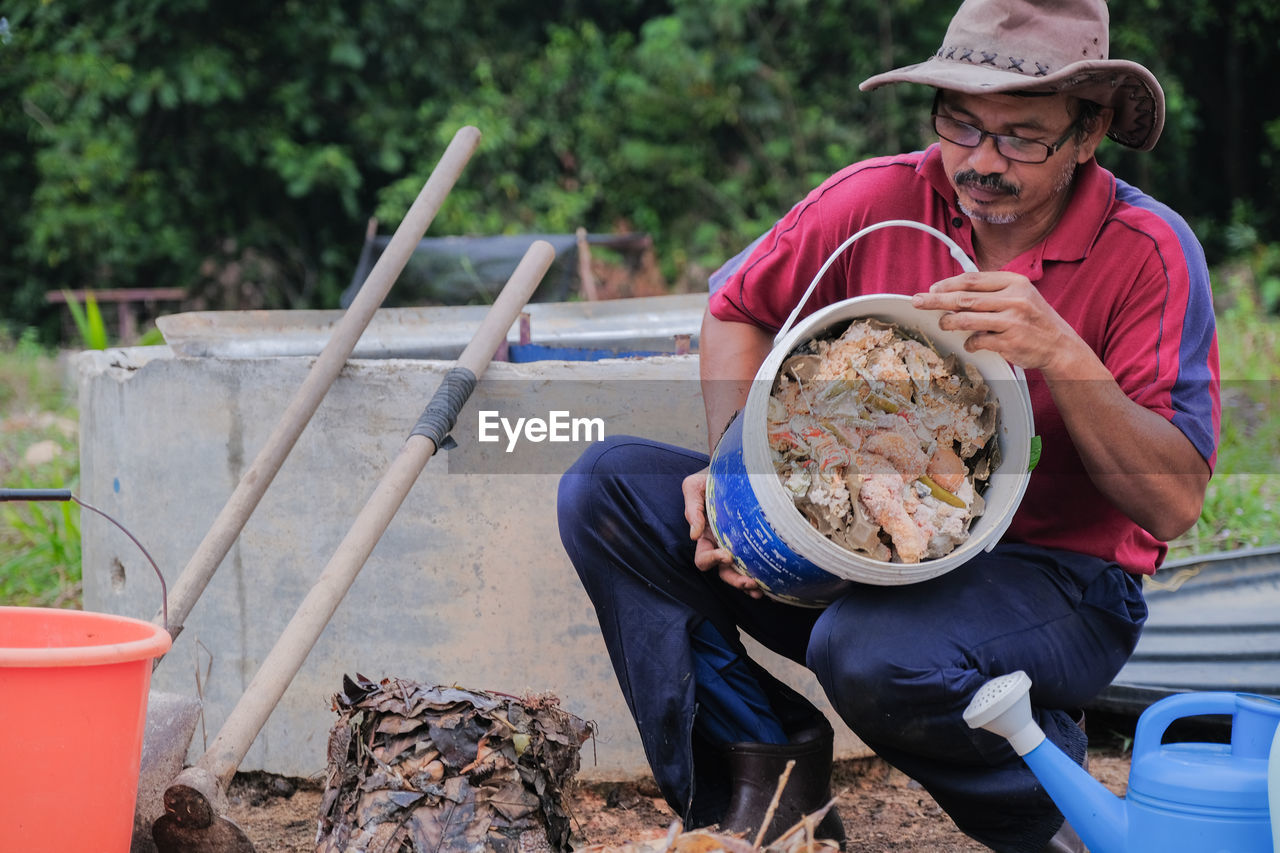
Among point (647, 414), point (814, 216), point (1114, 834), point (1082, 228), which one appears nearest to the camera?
point (1114, 834)

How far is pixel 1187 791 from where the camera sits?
142 cm

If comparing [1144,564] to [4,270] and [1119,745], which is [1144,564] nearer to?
[1119,745]

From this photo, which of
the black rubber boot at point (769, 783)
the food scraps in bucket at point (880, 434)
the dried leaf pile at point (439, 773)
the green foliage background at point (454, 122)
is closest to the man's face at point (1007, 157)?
the food scraps in bucket at point (880, 434)

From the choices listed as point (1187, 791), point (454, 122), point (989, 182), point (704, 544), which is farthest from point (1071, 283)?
point (454, 122)

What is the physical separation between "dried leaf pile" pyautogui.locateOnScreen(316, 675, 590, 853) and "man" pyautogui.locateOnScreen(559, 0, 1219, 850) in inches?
9.6

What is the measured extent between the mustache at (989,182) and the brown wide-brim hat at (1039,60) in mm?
129

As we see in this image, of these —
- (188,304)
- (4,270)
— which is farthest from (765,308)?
(4,270)

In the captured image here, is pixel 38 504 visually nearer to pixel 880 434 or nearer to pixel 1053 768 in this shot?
pixel 880 434

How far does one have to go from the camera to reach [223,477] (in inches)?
104

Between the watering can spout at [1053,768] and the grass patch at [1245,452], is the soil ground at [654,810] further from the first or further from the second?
the grass patch at [1245,452]

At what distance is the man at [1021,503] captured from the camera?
1.82m

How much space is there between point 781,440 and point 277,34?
9.30 m

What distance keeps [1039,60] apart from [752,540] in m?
0.89

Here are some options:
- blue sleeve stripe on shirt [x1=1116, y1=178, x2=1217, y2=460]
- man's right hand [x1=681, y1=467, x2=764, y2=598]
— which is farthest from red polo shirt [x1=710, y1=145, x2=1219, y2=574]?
man's right hand [x1=681, y1=467, x2=764, y2=598]
